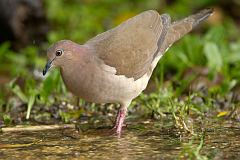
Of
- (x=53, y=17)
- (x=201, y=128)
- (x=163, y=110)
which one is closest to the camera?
(x=201, y=128)

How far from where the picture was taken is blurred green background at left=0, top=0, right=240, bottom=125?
230 inches

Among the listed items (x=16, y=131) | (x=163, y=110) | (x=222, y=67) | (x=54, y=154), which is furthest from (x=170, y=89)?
(x=54, y=154)

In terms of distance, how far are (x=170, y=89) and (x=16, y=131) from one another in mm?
1510

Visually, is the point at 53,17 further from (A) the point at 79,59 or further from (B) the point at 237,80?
(A) the point at 79,59

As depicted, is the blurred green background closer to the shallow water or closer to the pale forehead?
the shallow water

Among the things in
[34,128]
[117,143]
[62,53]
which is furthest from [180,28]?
[117,143]

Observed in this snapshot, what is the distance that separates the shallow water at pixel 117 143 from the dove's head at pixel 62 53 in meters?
0.50

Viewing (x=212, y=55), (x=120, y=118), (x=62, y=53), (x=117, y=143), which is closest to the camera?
(x=117, y=143)

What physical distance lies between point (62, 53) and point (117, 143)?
2.68ft

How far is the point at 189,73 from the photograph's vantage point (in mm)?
7234

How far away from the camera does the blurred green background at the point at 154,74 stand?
230 inches

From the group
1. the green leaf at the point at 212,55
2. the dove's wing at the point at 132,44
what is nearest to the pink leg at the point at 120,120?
the dove's wing at the point at 132,44

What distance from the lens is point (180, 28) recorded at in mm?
6172

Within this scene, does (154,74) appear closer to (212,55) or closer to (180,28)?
(180,28)
